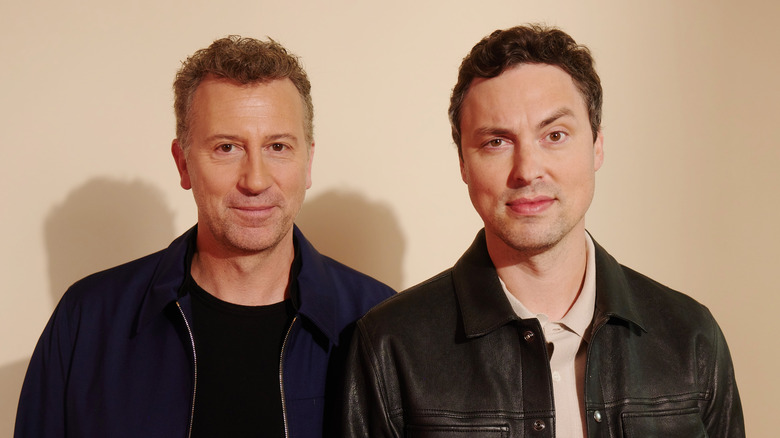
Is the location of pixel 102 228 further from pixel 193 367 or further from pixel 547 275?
pixel 547 275

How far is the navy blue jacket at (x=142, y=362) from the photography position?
6.82ft

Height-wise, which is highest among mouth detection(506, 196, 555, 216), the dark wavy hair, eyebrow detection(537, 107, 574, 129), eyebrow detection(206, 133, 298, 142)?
the dark wavy hair

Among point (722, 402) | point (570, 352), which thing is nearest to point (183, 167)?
point (570, 352)

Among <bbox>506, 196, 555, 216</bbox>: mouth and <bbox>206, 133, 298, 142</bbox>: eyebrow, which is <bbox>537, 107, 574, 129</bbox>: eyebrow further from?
<bbox>206, 133, 298, 142</bbox>: eyebrow

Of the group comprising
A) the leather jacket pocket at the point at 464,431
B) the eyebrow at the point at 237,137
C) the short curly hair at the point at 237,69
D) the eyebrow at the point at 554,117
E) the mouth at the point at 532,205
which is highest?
the short curly hair at the point at 237,69

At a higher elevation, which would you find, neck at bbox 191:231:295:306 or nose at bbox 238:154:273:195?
nose at bbox 238:154:273:195

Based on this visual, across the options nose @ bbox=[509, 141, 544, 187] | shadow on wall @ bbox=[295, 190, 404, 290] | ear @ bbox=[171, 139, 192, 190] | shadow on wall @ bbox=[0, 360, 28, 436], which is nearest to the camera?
nose @ bbox=[509, 141, 544, 187]

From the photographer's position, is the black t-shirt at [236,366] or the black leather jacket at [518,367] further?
the black t-shirt at [236,366]

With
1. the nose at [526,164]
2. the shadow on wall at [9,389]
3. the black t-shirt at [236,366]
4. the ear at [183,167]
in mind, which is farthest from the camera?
the shadow on wall at [9,389]

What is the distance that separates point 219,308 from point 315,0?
128cm

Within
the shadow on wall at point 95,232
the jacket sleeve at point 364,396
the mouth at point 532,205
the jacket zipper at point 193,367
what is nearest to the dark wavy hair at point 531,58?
the mouth at point 532,205

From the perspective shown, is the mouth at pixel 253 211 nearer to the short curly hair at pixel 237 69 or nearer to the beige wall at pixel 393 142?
the short curly hair at pixel 237 69

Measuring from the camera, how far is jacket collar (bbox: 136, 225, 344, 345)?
214 centimetres

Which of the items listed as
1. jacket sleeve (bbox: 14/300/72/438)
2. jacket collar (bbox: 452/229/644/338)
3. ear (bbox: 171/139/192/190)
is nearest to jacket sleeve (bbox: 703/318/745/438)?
jacket collar (bbox: 452/229/644/338)
